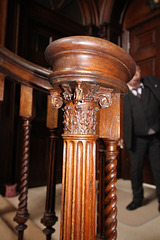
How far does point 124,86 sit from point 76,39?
21cm

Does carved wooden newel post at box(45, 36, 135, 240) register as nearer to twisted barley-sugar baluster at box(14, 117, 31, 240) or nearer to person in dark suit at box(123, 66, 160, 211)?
twisted barley-sugar baluster at box(14, 117, 31, 240)

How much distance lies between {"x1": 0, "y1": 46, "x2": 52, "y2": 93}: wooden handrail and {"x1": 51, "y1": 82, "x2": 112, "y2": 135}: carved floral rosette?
0.33m

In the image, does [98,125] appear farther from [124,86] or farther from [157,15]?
[157,15]

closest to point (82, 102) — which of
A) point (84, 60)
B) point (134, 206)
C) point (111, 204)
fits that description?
point (84, 60)

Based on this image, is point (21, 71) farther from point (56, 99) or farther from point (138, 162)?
point (138, 162)

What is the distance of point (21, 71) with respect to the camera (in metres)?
0.80

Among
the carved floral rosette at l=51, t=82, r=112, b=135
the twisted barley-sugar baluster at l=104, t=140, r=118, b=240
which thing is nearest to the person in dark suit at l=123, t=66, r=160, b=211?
the twisted barley-sugar baluster at l=104, t=140, r=118, b=240

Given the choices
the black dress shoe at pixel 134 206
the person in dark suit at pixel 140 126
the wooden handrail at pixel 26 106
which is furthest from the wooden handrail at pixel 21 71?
the black dress shoe at pixel 134 206

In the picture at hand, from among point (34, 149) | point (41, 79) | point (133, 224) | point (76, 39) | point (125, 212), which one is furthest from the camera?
point (34, 149)

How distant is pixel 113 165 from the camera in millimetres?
650

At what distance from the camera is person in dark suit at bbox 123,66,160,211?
1891 millimetres

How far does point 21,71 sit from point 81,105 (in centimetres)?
41

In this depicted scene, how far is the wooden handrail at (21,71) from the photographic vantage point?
733 mm

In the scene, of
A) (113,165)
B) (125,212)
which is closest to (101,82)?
(113,165)
